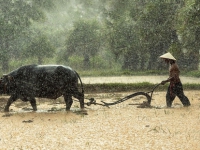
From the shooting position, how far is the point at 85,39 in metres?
38.8

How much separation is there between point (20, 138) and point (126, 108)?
4646 millimetres

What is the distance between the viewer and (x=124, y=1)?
1389 inches

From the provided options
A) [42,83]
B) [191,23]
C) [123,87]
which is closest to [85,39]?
[123,87]

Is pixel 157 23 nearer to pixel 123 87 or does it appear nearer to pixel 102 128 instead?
pixel 123 87

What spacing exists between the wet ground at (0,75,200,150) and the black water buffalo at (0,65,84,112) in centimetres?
60

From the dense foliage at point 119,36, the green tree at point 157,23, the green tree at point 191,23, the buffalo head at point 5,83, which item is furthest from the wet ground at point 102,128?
the green tree at point 157,23

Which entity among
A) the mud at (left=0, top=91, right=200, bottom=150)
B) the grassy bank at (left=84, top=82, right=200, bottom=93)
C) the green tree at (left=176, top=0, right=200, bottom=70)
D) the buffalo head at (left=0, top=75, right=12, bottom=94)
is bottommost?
the mud at (left=0, top=91, right=200, bottom=150)

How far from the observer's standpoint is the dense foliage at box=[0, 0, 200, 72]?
23312 mm

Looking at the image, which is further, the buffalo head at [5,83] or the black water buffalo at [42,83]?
the buffalo head at [5,83]

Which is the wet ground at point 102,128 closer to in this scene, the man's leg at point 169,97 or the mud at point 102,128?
the mud at point 102,128

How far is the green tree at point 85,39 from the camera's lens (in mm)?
38750

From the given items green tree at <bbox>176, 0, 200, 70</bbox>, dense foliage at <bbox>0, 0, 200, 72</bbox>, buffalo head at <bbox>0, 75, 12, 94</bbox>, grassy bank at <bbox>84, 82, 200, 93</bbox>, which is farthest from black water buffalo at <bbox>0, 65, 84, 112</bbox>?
dense foliage at <bbox>0, 0, 200, 72</bbox>

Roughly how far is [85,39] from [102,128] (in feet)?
104

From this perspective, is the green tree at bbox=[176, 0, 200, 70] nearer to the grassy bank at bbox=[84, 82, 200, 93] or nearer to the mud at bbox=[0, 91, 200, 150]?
the grassy bank at bbox=[84, 82, 200, 93]
